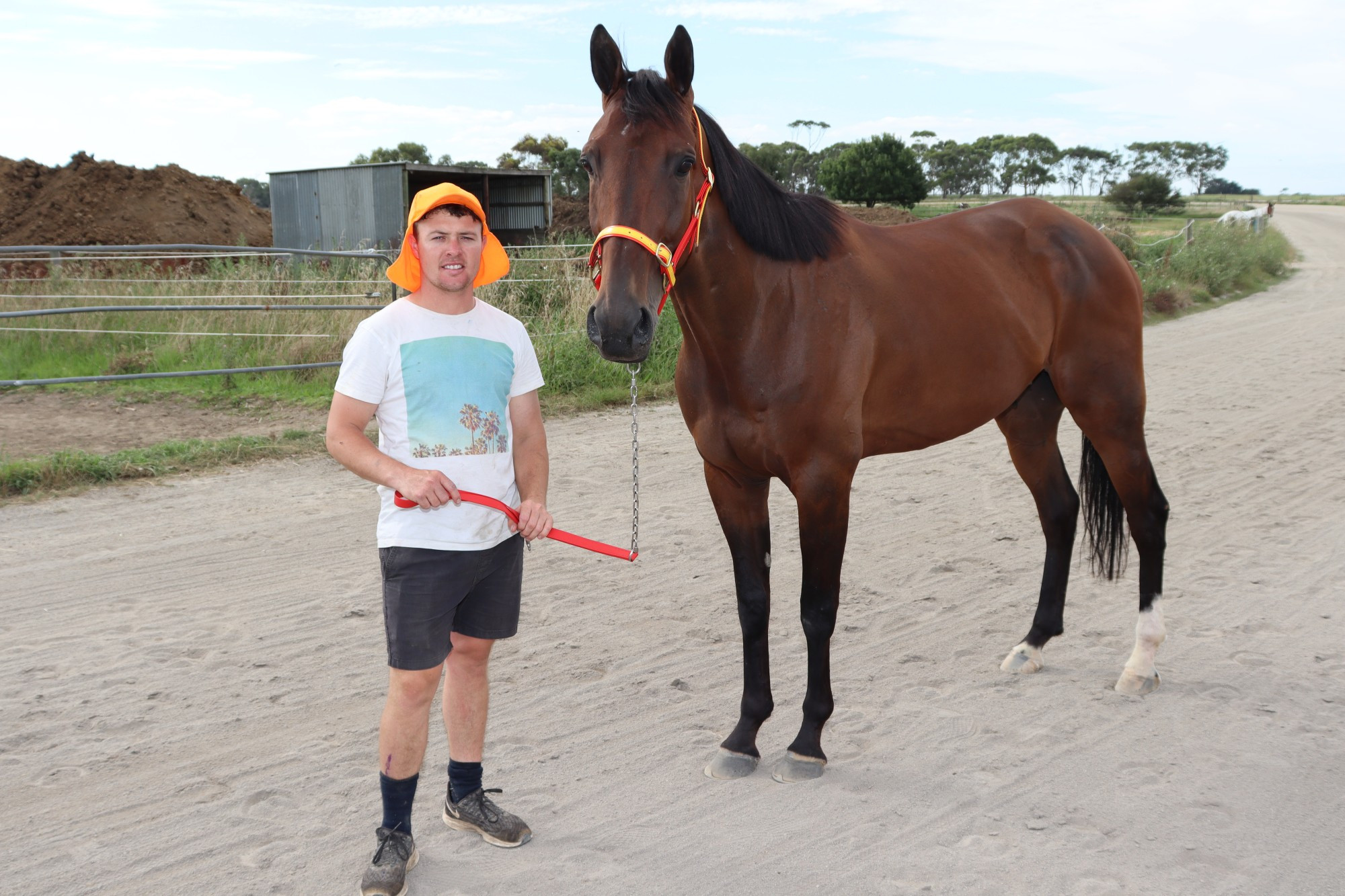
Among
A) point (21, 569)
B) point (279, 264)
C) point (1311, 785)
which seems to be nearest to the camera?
point (1311, 785)

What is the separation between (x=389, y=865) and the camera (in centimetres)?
231

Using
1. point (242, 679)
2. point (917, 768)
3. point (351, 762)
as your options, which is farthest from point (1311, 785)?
point (242, 679)

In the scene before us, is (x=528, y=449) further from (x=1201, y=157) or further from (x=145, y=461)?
(x=1201, y=157)

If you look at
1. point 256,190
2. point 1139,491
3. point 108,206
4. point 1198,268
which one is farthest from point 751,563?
point 256,190

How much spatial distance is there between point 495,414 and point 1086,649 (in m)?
2.74

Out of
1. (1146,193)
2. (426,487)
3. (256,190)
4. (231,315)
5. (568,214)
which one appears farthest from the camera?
(256,190)

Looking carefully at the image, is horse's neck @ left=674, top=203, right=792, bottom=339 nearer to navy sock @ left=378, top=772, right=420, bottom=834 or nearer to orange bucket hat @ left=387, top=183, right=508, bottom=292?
orange bucket hat @ left=387, top=183, right=508, bottom=292

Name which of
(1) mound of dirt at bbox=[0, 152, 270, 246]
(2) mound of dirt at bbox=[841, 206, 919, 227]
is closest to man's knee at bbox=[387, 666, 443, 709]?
(1) mound of dirt at bbox=[0, 152, 270, 246]

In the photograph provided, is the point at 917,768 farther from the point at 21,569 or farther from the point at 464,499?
the point at 21,569

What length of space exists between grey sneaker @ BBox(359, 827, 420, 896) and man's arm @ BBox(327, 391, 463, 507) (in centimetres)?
85

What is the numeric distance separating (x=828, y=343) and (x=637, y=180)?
859 mm

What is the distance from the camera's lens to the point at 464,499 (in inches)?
90.0

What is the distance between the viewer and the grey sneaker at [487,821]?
2527 millimetres

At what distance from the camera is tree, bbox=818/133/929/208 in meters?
41.2
